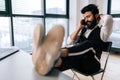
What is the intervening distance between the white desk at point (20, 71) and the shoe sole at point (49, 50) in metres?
0.04

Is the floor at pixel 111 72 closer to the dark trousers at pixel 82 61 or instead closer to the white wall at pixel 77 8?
the dark trousers at pixel 82 61

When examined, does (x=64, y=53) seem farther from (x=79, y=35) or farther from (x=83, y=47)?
(x=79, y=35)

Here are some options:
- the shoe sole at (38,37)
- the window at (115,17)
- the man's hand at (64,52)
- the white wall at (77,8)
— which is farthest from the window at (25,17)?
the shoe sole at (38,37)

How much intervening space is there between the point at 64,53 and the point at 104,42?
0.77 m

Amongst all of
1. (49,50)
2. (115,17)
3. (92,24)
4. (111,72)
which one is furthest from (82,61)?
(115,17)

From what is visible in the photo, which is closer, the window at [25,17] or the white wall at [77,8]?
the window at [25,17]

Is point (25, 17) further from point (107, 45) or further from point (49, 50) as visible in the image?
point (49, 50)

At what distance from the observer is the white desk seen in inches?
26.8

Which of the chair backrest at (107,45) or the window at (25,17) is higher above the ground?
the window at (25,17)

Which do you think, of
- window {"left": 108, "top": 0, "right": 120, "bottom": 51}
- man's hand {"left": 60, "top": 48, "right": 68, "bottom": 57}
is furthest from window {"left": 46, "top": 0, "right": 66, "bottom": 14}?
→ man's hand {"left": 60, "top": 48, "right": 68, "bottom": 57}

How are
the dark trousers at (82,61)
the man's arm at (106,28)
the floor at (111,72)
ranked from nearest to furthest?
the dark trousers at (82,61), the man's arm at (106,28), the floor at (111,72)

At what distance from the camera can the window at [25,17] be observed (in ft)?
10.5

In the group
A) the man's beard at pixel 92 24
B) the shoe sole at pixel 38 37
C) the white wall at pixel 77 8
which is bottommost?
the shoe sole at pixel 38 37

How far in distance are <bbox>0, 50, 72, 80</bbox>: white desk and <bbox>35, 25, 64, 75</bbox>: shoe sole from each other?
0.04m
